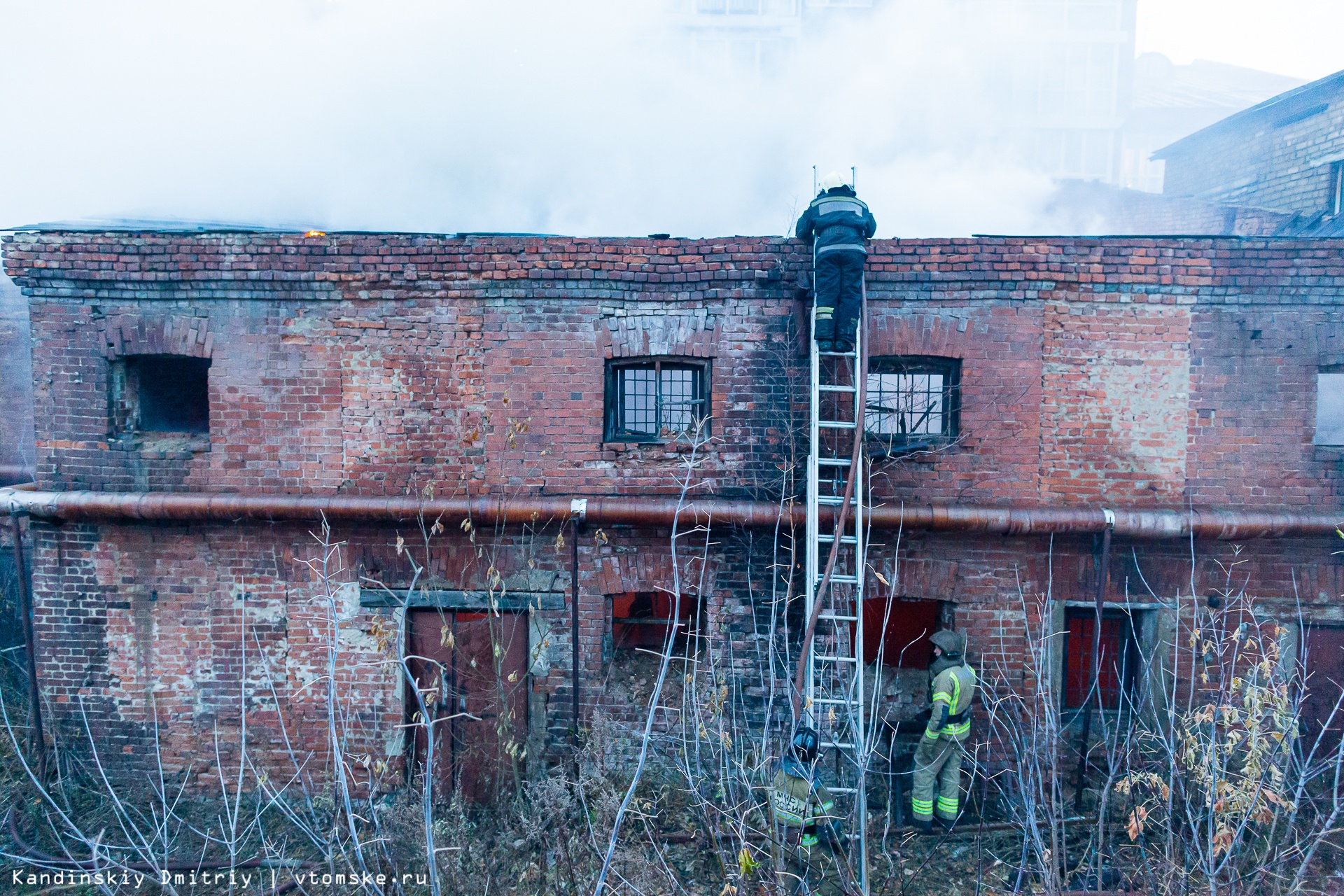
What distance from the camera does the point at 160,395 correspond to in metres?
6.25

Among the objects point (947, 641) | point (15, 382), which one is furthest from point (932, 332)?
Result: point (15, 382)

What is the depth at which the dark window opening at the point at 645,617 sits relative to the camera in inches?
236

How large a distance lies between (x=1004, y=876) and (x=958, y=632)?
185 centimetres

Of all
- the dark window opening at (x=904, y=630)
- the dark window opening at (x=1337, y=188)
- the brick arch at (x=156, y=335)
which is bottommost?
the dark window opening at (x=904, y=630)

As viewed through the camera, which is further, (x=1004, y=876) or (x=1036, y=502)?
(x=1036, y=502)

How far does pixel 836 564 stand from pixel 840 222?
288cm

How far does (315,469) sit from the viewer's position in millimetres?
5875

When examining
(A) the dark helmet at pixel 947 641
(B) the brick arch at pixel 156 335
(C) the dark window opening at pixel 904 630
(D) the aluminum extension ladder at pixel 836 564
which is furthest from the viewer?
(C) the dark window opening at pixel 904 630

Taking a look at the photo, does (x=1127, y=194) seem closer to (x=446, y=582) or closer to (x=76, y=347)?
(x=446, y=582)

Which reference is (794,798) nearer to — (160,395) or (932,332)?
(932,332)

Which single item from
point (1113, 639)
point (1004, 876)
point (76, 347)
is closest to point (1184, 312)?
point (1113, 639)

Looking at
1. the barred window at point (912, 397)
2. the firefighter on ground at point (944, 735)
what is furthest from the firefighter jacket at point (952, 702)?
the barred window at point (912, 397)

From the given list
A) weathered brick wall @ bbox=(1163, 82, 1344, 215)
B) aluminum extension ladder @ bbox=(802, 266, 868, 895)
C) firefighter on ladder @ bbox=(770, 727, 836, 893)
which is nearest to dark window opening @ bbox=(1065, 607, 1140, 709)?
aluminum extension ladder @ bbox=(802, 266, 868, 895)

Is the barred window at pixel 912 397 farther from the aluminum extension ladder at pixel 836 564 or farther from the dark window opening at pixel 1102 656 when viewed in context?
the dark window opening at pixel 1102 656
